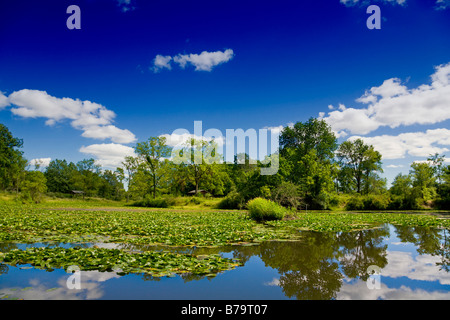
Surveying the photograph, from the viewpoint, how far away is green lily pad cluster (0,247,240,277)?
593 cm

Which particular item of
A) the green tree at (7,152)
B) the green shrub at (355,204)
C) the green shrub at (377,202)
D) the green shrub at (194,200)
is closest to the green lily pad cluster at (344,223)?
the green shrub at (377,202)

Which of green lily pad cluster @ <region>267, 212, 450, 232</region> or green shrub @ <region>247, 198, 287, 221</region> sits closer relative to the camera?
green lily pad cluster @ <region>267, 212, 450, 232</region>

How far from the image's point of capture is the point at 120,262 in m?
6.30

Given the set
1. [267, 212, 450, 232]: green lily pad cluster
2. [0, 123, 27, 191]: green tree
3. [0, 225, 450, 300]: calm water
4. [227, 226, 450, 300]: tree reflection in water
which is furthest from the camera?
[0, 123, 27, 191]: green tree

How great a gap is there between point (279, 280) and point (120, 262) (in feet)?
12.5

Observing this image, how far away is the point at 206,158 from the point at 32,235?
34.5 meters

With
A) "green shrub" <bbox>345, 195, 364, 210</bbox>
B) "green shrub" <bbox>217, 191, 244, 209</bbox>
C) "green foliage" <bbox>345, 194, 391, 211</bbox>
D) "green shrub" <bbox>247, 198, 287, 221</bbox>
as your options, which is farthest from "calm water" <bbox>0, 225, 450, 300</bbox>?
"green foliage" <bbox>345, 194, 391, 211</bbox>

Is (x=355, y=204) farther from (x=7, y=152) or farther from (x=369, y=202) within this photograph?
(x=7, y=152)

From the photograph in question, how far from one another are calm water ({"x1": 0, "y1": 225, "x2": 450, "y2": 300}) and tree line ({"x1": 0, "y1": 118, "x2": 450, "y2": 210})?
18020mm

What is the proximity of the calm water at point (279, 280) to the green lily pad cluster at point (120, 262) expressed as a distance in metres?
0.26

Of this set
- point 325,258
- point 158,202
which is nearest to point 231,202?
point 158,202

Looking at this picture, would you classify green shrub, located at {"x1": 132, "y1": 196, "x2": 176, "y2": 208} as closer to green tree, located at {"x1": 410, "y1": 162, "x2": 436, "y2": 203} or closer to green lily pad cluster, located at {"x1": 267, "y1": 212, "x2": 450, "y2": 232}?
green lily pad cluster, located at {"x1": 267, "y1": 212, "x2": 450, "y2": 232}

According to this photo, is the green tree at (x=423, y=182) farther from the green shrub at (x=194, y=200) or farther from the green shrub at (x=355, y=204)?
the green shrub at (x=194, y=200)
